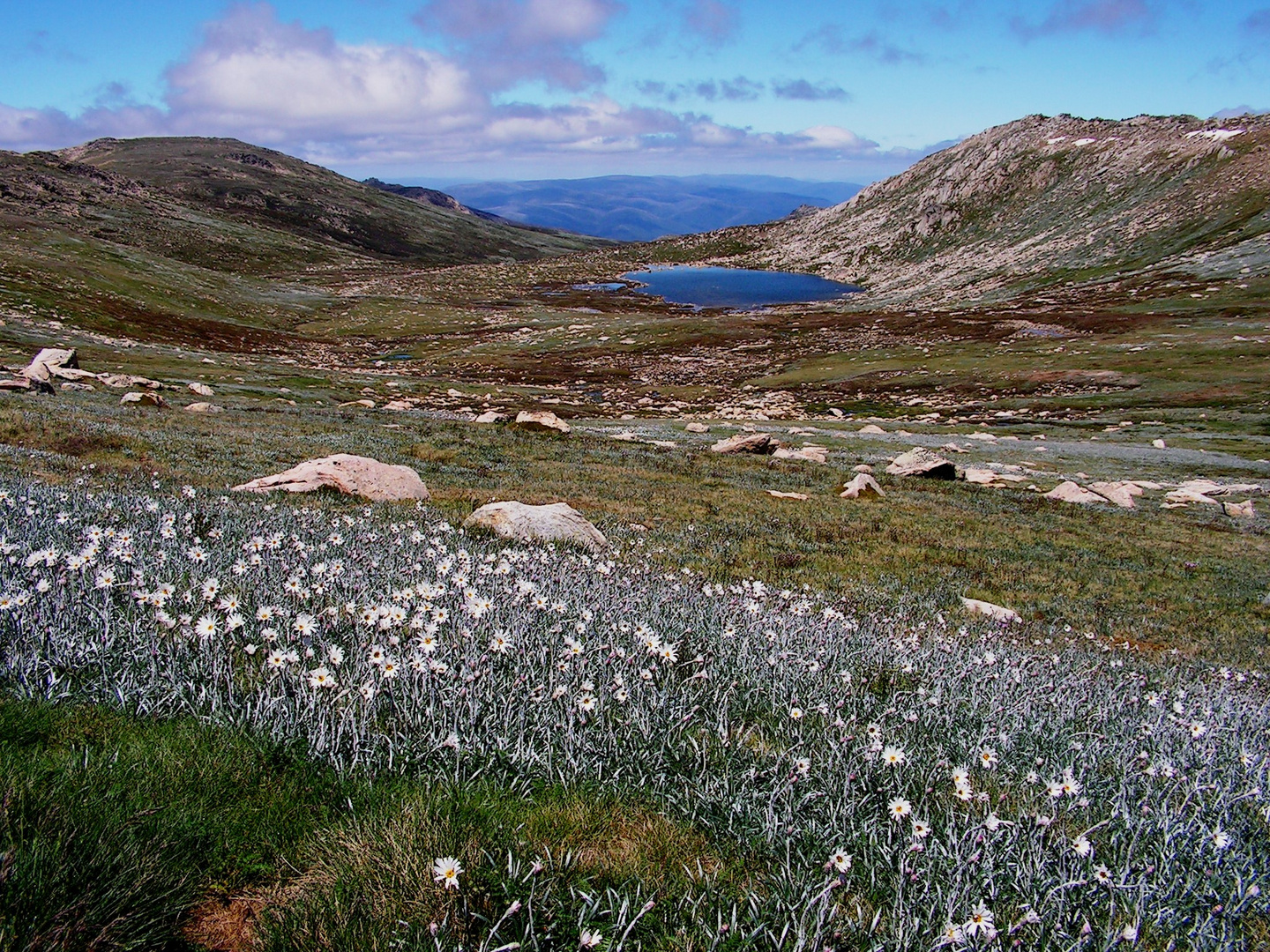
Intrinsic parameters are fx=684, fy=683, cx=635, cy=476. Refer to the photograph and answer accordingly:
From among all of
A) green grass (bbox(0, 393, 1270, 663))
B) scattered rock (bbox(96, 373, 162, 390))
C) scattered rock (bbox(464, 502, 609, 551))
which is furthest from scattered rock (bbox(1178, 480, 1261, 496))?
scattered rock (bbox(96, 373, 162, 390))

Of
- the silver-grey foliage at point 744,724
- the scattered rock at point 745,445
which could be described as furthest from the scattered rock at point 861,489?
the silver-grey foliage at point 744,724

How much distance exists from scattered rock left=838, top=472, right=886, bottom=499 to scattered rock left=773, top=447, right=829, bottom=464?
27.7ft

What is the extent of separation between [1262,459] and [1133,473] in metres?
11.1

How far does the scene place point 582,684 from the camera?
4312 mm

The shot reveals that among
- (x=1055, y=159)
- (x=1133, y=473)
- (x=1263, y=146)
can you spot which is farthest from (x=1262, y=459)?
(x=1055, y=159)

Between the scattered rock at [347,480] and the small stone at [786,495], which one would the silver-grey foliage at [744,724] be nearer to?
the scattered rock at [347,480]

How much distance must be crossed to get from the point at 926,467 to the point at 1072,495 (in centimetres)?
567

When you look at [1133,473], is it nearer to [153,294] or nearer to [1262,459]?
[1262,459]

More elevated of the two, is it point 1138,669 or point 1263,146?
point 1263,146

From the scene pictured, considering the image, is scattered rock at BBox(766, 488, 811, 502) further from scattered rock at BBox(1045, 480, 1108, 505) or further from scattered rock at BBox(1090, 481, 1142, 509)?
scattered rock at BBox(1090, 481, 1142, 509)

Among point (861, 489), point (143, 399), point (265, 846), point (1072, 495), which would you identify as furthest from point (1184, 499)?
point (143, 399)

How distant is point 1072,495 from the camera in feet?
91.1

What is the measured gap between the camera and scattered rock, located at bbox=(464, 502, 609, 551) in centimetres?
1143

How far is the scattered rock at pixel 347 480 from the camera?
13602 mm
